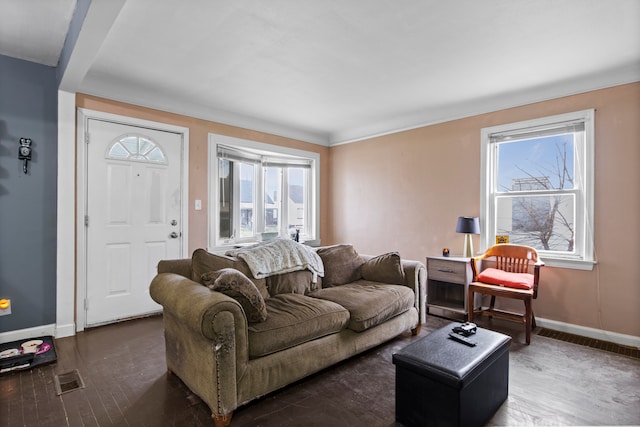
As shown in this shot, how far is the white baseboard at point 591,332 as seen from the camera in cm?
293

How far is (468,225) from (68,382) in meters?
3.83

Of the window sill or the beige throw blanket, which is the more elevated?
the beige throw blanket

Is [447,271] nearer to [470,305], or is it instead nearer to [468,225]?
[470,305]

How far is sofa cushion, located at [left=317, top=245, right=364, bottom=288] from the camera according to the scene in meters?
3.26

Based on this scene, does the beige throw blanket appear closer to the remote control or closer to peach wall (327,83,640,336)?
the remote control

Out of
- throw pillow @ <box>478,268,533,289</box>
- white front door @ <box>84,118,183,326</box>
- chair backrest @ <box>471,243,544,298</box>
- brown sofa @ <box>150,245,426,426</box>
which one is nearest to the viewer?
brown sofa @ <box>150,245,426,426</box>

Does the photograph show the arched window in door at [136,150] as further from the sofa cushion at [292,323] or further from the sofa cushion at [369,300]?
the sofa cushion at [369,300]

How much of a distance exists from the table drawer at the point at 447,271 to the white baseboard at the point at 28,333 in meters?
3.89

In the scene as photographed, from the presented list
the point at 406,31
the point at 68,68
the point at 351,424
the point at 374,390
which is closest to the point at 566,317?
the point at 374,390

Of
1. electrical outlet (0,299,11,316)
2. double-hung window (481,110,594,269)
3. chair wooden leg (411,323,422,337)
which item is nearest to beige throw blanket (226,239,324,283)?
chair wooden leg (411,323,422,337)

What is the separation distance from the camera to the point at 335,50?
265cm

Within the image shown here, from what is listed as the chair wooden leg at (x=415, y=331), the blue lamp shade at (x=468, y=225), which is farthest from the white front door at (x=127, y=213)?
the blue lamp shade at (x=468, y=225)

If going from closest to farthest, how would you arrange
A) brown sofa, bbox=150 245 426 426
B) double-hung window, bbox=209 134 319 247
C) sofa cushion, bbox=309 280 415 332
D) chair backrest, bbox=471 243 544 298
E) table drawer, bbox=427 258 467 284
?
brown sofa, bbox=150 245 426 426 → sofa cushion, bbox=309 280 415 332 → chair backrest, bbox=471 243 544 298 → table drawer, bbox=427 258 467 284 → double-hung window, bbox=209 134 319 247

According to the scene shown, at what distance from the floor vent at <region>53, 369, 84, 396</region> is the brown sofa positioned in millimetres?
596
